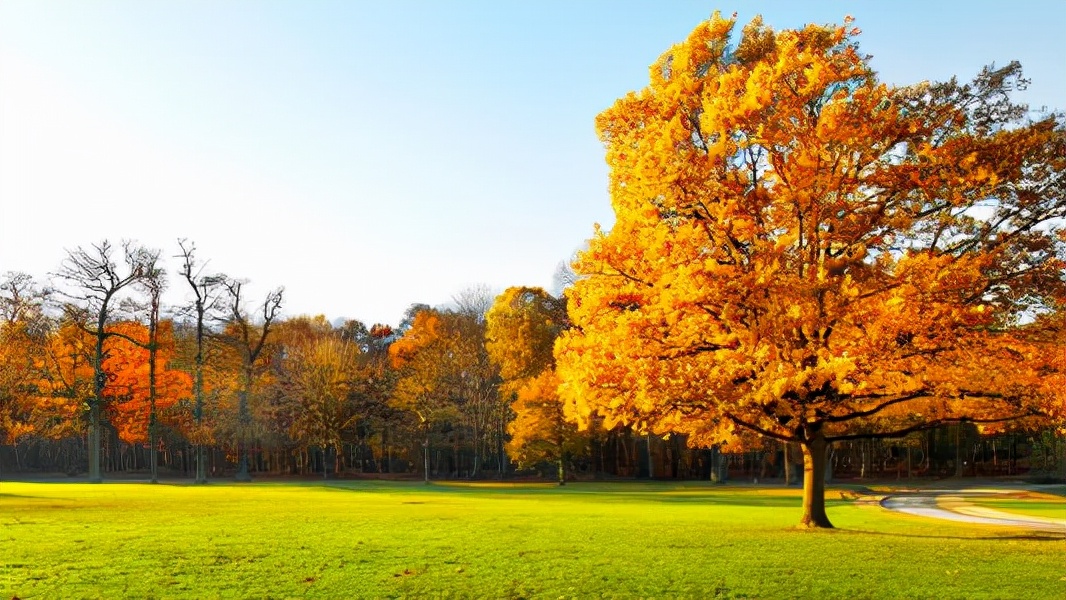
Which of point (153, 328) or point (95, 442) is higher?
point (153, 328)

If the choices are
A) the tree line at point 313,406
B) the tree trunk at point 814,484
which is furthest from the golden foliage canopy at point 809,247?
the tree line at point 313,406

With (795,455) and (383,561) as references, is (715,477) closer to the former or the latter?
(795,455)

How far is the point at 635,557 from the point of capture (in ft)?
48.7

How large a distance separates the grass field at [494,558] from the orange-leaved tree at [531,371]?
33.2 meters

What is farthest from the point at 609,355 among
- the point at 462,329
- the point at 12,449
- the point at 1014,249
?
the point at 12,449

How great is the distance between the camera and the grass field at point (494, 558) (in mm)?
11672

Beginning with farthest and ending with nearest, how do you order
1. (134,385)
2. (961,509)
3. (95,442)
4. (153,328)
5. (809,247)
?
(134,385) → (153,328) → (95,442) → (961,509) → (809,247)

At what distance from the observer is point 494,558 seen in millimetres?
14477

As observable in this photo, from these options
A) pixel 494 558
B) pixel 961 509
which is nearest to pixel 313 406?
pixel 961 509

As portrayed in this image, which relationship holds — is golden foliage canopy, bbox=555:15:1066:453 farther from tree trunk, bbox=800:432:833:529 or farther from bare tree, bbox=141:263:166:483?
bare tree, bbox=141:263:166:483

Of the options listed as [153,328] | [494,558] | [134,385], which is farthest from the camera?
[134,385]

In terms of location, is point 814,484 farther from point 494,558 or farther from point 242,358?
point 242,358

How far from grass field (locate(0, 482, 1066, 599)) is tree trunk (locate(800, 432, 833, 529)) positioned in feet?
4.19

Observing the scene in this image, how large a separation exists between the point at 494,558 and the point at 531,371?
48095 millimetres
